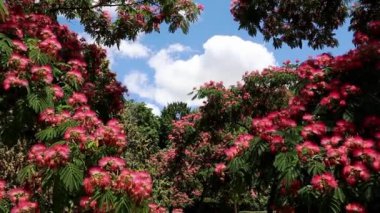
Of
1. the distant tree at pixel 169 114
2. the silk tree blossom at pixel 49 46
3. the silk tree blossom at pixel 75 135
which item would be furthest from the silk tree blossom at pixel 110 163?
the distant tree at pixel 169 114

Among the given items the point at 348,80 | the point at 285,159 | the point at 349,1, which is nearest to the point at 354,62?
the point at 348,80

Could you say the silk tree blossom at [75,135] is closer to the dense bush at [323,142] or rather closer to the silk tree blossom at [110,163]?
the silk tree blossom at [110,163]

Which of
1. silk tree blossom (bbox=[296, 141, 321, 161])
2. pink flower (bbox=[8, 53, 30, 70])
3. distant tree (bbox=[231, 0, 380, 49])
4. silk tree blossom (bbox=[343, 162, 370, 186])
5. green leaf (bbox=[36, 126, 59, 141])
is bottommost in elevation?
silk tree blossom (bbox=[343, 162, 370, 186])

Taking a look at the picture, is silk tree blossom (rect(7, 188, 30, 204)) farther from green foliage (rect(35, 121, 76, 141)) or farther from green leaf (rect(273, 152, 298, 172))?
green leaf (rect(273, 152, 298, 172))

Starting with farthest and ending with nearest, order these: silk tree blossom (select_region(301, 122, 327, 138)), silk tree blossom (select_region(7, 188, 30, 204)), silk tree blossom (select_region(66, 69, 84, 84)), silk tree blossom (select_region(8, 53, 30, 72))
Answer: silk tree blossom (select_region(66, 69, 84, 84)) → silk tree blossom (select_region(301, 122, 327, 138)) → silk tree blossom (select_region(8, 53, 30, 72)) → silk tree blossom (select_region(7, 188, 30, 204))

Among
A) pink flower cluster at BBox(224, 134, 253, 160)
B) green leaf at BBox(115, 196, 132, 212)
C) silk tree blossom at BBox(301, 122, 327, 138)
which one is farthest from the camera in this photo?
pink flower cluster at BBox(224, 134, 253, 160)

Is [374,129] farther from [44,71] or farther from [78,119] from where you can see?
[44,71]

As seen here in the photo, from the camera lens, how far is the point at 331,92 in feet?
23.6

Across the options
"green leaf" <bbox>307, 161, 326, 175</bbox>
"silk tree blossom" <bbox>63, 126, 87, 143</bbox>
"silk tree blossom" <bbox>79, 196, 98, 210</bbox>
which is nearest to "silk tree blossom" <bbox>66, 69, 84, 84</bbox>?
"silk tree blossom" <bbox>63, 126, 87, 143</bbox>

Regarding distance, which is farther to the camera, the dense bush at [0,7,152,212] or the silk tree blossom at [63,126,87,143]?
the silk tree blossom at [63,126,87,143]

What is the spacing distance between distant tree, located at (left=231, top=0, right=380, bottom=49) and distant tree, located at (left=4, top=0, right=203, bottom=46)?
1.39 metres

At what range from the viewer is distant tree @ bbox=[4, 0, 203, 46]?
1039 cm

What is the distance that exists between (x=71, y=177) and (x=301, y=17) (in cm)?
598

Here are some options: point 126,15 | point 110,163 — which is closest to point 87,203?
point 110,163
